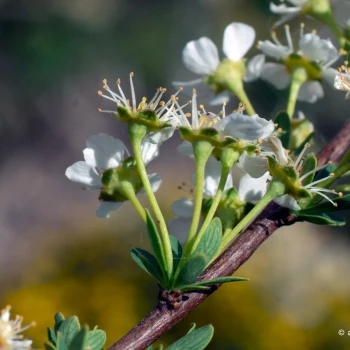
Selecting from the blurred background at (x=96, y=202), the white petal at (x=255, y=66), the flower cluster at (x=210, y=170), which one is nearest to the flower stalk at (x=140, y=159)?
the flower cluster at (x=210, y=170)

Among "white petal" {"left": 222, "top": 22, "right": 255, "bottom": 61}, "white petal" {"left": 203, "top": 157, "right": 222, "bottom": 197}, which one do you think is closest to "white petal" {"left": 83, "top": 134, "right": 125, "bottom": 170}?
"white petal" {"left": 203, "top": 157, "right": 222, "bottom": 197}

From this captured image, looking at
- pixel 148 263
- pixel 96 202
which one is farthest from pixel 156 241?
pixel 96 202

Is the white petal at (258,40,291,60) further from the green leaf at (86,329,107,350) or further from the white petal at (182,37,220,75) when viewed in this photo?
the green leaf at (86,329,107,350)

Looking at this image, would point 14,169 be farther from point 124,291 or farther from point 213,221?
point 213,221

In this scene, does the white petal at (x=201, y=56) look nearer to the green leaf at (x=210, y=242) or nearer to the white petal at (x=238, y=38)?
the white petal at (x=238, y=38)

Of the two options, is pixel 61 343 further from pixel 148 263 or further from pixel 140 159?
pixel 140 159

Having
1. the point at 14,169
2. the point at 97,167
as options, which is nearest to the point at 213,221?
the point at 97,167
